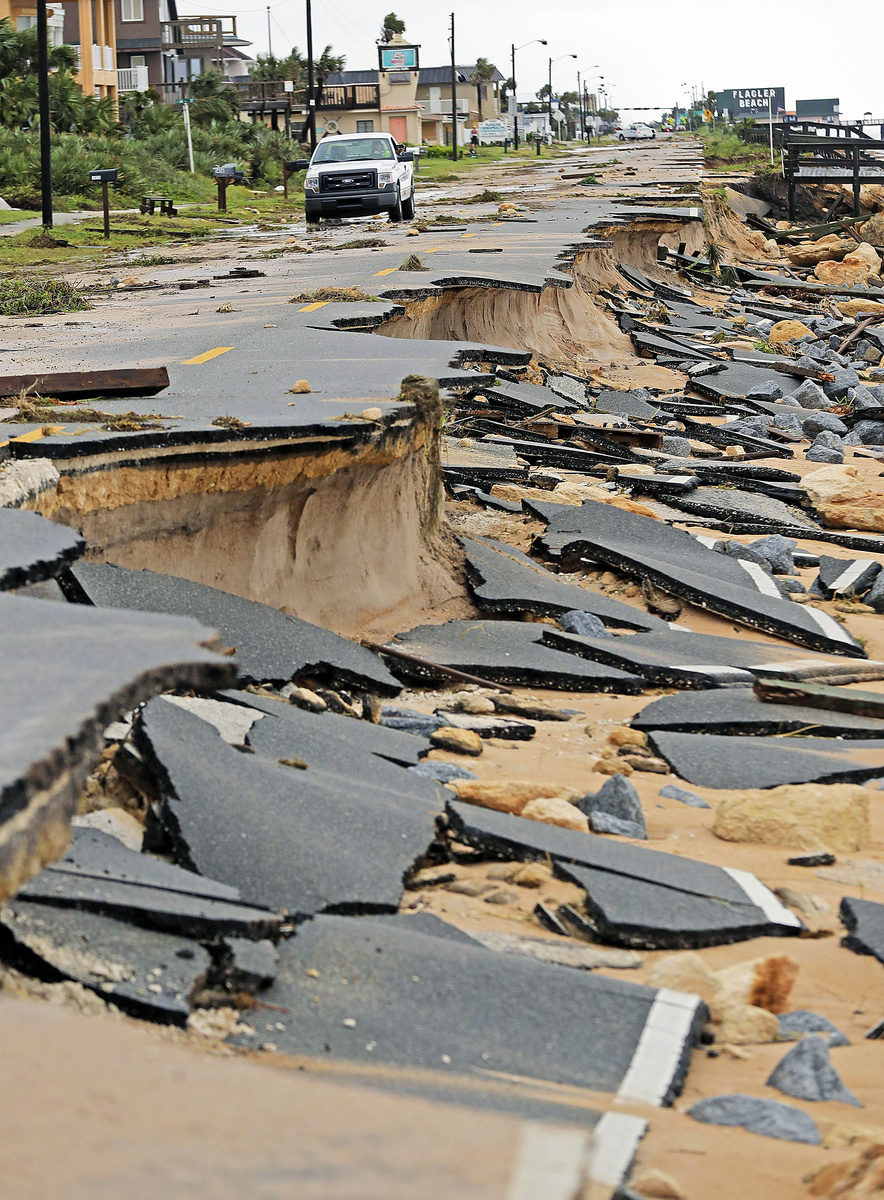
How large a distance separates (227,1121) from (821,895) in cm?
315

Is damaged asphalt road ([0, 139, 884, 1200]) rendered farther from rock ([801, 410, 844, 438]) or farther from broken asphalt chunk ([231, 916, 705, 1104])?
rock ([801, 410, 844, 438])

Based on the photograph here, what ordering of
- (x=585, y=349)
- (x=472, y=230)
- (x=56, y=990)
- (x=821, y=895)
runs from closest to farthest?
(x=56, y=990), (x=821, y=895), (x=585, y=349), (x=472, y=230)

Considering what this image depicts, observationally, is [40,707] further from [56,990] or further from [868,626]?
[868,626]

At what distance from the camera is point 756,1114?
295cm

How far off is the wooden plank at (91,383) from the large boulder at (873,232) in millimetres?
33603

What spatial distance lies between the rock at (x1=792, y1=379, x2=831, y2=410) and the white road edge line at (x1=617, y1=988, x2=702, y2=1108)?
13964mm

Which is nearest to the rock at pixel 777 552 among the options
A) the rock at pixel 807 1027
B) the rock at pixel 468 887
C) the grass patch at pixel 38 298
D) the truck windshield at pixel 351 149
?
the rock at pixel 468 887

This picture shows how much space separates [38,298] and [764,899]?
12518mm

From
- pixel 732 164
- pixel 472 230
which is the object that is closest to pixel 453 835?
pixel 472 230

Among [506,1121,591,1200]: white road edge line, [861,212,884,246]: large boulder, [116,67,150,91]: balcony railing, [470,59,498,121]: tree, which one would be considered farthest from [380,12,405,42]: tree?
[506,1121,591,1200]: white road edge line

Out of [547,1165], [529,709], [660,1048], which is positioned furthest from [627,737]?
[547,1165]

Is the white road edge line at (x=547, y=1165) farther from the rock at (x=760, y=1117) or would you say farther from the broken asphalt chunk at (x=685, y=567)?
the broken asphalt chunk at (x=685, y=567)

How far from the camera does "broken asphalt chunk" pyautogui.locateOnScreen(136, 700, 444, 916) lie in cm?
Answer: 369

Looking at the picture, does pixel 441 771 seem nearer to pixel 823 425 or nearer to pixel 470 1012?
pixel 470 1012
